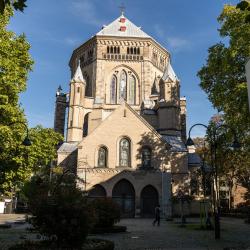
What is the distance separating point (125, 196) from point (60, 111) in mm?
22549

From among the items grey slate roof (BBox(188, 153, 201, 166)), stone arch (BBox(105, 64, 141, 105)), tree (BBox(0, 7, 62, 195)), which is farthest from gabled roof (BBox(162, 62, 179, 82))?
tree (BBox(0, 7, 62, 195))

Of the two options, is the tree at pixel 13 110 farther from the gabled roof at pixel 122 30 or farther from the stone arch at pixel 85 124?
the gabled roof at pixel 122 30

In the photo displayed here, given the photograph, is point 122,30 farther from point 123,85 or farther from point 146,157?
point 146,157

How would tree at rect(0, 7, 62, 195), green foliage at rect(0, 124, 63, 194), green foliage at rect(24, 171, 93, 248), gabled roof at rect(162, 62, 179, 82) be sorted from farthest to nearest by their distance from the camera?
gabled roof at rect(162, 62, 179, 82) < green foliage at rect(0, 124, 63, 194) < tree at rect(0, 7, 62, 195) < green foliage at rect(24, 171, 93, 248)

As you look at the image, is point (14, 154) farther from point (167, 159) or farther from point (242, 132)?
point (167, 159)

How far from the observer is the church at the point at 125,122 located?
133 ft

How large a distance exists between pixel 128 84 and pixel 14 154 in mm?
35311

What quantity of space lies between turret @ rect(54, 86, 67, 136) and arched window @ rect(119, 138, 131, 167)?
1768cm

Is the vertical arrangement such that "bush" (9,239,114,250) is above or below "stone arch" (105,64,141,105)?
below

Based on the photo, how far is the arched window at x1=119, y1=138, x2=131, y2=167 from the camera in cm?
4147

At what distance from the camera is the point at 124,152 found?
4191 centimetres

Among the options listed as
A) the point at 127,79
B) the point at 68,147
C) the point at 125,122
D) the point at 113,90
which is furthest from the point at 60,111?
the point at 125,122

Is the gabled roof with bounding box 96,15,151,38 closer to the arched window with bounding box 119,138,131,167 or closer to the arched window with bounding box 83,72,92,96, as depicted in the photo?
the arched window with bounding box 83,72,92,96

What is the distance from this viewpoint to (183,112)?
5928 cm
